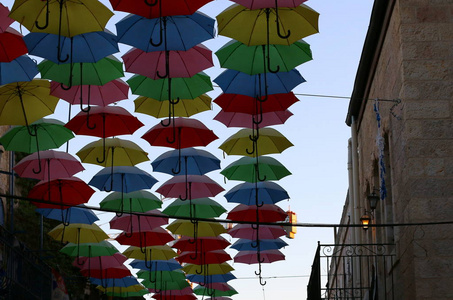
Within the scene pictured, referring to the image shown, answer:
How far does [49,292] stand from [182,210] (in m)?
5.07

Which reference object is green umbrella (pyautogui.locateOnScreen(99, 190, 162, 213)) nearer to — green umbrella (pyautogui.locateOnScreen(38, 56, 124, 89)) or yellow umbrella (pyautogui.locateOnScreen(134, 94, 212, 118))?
yellow umbrella (pyautogui.locateOnScreen(134, 94, 212, 118))

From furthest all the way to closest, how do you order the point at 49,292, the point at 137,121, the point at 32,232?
the point at 32,232
the point at 49,292
the point at 137,121

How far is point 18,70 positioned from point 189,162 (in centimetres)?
529

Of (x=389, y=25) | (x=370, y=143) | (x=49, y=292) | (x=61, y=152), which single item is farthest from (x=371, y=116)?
(x=49, y=292)

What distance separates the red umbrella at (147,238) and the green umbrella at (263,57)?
7822 millimetres

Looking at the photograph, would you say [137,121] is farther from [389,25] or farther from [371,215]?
[371,215]

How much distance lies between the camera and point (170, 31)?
1239 cm

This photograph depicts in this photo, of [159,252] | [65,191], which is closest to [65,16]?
[65,191]

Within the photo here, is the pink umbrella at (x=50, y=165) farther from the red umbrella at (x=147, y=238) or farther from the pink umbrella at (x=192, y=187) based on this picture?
the red umbrella at (x=147, y=238)

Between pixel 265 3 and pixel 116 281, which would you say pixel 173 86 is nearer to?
pixel 265 3

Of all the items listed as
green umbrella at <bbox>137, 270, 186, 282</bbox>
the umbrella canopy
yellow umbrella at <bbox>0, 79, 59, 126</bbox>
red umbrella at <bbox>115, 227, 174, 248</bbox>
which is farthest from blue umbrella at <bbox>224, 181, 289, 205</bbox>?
the umbrella canopy

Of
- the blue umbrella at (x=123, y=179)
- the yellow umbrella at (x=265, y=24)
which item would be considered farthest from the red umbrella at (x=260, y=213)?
the yellow umbrella at (x=265, y=24)

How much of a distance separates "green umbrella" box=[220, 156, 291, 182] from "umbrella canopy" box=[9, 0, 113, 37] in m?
6.31

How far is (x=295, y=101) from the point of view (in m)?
14.1
